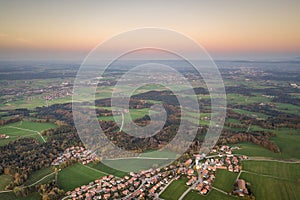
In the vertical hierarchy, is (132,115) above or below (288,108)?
below

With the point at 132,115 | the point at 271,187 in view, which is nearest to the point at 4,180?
the point at 132,115

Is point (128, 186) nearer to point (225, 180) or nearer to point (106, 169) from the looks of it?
point (106, 169)

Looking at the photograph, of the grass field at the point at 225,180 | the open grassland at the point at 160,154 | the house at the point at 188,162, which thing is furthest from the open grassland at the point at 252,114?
the grass field at the point at 225,180

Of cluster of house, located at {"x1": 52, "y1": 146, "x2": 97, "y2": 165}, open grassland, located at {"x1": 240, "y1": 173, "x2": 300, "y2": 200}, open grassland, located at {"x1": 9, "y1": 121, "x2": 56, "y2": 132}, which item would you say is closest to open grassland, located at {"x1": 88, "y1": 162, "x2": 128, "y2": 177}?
cluster of house, located at {"x1": 52, "y1": 146, "x2": 97, "y2": 165}

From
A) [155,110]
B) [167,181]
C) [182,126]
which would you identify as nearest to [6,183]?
[167,181]

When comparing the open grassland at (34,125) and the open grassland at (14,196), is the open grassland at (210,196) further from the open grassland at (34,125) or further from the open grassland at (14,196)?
the open grassland at (34,125)

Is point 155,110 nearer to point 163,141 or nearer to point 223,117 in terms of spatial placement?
point 223,117
